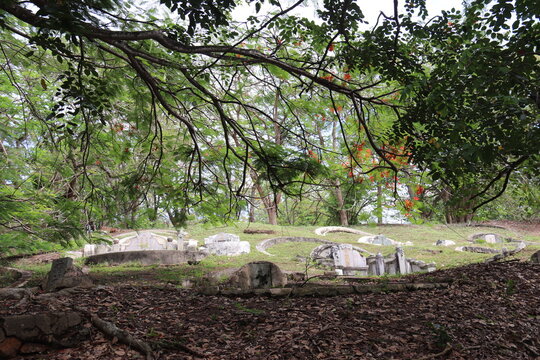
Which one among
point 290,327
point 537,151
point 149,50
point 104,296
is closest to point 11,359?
point 104,296

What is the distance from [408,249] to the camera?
16594 mm

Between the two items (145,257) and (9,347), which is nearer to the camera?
(9,347)

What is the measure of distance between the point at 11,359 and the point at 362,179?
5.10 meters

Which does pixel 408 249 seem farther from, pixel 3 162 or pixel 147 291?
pixel 3 162

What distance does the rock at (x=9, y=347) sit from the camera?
3.27 meters

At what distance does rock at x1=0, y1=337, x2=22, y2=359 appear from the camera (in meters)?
3.27

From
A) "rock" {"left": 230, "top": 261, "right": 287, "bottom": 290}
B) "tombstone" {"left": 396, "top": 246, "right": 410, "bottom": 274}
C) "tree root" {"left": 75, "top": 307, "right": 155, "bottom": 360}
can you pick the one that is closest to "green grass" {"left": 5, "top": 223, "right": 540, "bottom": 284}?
"rock" {"left": 230, "top": 261, "right": 287, "bottom": 290}

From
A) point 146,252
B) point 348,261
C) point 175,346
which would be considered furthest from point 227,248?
point 175,346

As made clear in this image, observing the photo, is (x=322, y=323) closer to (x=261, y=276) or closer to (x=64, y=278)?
(x=261, y=276)

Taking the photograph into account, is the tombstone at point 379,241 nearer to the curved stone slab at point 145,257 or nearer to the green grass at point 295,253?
the green grass at point 295,253

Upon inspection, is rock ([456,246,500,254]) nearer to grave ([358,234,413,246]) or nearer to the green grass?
the green grass

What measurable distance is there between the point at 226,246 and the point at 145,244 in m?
3.06

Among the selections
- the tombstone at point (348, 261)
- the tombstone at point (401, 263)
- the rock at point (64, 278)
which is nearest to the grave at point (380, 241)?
the tombstone at point (348, 261)

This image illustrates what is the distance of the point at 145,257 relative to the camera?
12836mm
